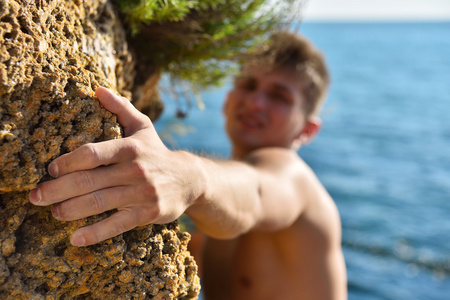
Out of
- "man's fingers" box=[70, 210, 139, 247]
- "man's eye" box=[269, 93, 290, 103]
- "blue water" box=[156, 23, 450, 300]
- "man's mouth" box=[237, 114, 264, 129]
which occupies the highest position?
"man's fingers" box=[70, 210, 139, 247]

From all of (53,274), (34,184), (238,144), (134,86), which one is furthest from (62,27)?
(238,144)

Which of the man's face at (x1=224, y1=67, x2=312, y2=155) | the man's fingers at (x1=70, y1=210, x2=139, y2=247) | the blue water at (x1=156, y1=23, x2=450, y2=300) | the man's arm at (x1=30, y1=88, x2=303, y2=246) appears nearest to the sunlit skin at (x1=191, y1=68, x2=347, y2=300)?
the man's face at (x1=224, y1=67, x2=312, y2=155)

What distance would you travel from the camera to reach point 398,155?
15.1m

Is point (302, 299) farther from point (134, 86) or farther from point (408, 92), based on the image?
point (408, 92)

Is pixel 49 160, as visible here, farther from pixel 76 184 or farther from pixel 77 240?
pixel 77 240

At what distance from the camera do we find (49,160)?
1385 mm

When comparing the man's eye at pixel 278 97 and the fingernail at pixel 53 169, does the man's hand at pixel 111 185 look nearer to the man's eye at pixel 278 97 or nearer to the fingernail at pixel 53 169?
the fingernail at pixel 53 169

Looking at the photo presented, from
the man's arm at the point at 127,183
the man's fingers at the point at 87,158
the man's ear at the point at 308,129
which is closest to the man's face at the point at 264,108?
the man's ear at the point at 308,129

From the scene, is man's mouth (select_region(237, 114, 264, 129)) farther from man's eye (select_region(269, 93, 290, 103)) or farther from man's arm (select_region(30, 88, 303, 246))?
man's arm (select_region(30, 88, 303, 246))

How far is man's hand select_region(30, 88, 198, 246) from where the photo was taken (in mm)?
1351

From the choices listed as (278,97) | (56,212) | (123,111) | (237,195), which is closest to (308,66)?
(278,97)

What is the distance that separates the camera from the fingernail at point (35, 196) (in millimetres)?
1354

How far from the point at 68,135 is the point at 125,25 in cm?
84

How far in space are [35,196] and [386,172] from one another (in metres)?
13.4
